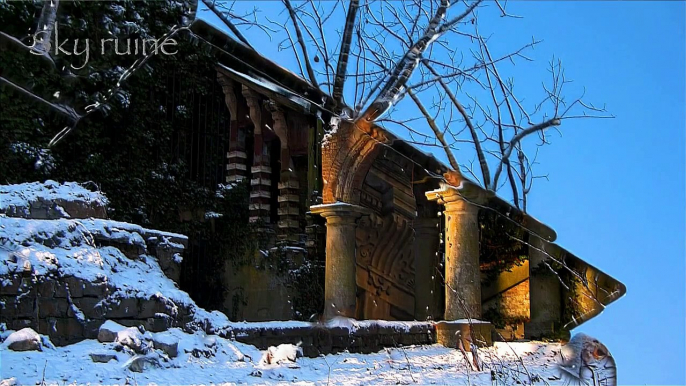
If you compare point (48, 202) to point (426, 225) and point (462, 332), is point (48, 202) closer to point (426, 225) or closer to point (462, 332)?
point (462, 332)

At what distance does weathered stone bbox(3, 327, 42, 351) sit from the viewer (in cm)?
607

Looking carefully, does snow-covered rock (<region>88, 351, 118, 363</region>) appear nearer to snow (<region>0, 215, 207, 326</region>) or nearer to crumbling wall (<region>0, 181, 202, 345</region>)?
crumbling wall (<region>0, 181, 202, 345</region>)

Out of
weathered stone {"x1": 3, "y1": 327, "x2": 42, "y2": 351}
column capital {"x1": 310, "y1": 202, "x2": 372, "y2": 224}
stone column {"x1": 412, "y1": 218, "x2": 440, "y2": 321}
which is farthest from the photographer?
stone column {"x1": 412, "y1": 218, "x2": 440, "y2": 321}

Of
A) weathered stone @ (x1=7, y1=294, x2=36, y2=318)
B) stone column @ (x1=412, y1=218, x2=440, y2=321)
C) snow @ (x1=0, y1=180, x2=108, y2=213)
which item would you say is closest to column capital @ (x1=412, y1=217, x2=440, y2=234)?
stone column @ (x1=412, y1=218, x2=440, y2=321)

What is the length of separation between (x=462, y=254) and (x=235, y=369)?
4.75m

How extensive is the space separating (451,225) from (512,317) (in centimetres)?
477

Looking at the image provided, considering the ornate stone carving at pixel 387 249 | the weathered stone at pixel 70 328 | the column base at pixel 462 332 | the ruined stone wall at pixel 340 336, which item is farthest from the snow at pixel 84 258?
the ornate stone carving at pixel 387 249

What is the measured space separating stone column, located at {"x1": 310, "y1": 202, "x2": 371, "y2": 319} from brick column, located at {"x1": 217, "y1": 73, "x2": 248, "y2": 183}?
487 cm

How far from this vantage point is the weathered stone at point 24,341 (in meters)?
6.07

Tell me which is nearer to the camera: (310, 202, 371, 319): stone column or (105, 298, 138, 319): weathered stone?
(105, 298, 138, 319): weathered stone

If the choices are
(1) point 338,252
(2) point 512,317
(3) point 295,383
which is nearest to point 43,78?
(1) point 338,252

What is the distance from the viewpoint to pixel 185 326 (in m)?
7.50

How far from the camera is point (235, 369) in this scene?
6918 mm

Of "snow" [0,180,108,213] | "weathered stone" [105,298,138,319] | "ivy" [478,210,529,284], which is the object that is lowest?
"weathered stone" [105,298,138,319]
